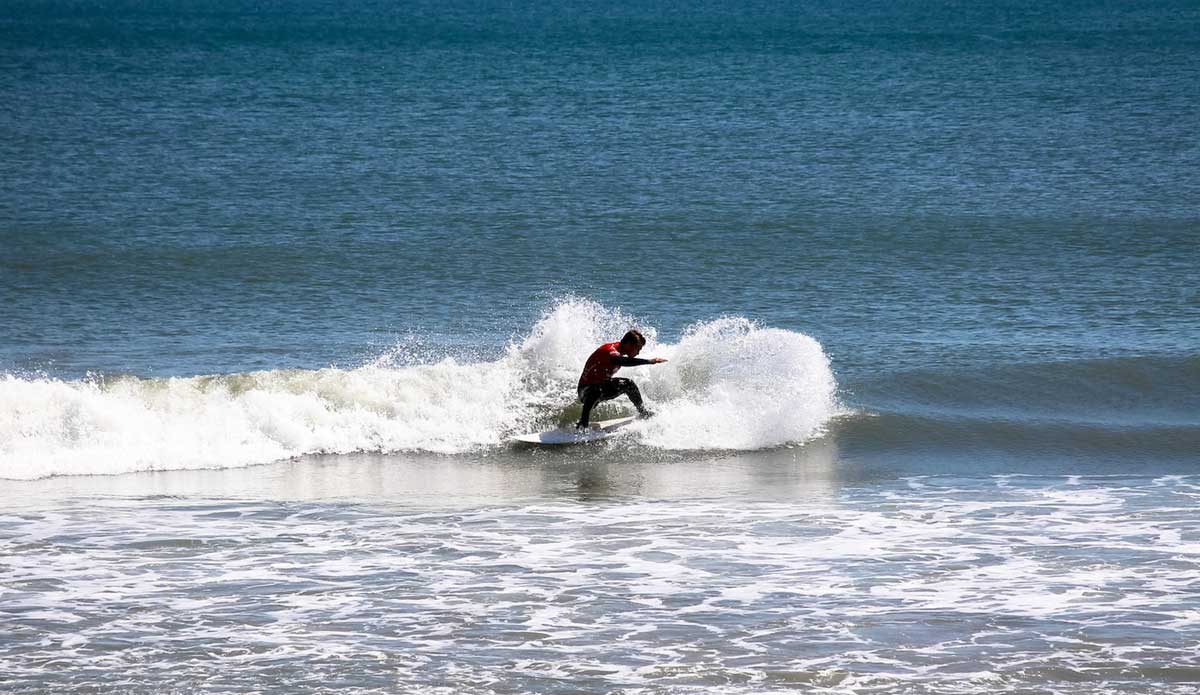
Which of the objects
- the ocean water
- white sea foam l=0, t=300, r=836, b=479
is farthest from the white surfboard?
white sea foam l=0, t=300, r=836, b=479

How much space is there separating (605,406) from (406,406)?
2273 mm

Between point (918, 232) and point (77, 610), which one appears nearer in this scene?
point (77, 610)

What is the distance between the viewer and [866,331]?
21.7m

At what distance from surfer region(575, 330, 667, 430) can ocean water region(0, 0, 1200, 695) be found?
0.48 m

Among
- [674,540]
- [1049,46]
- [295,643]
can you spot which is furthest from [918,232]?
[1049,46]

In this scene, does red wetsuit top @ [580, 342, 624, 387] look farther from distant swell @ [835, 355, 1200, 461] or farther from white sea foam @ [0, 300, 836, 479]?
distant swell @ [835, 355, 1200, 461]

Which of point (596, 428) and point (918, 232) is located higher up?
point (918, 232)

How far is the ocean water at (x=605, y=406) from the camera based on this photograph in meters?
9.83

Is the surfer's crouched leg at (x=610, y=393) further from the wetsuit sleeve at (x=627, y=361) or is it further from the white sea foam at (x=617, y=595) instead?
the white sea foam at (x=617, y=595)

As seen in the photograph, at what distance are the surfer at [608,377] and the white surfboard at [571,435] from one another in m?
0.12

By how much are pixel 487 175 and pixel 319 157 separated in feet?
18.1

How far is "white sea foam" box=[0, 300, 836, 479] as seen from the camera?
15.5 m

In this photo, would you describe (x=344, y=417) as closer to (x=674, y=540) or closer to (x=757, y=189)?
(x=674, y=540)

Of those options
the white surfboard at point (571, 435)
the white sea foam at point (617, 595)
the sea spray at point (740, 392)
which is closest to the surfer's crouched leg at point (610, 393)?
the white surfboard at point (571, 435)
